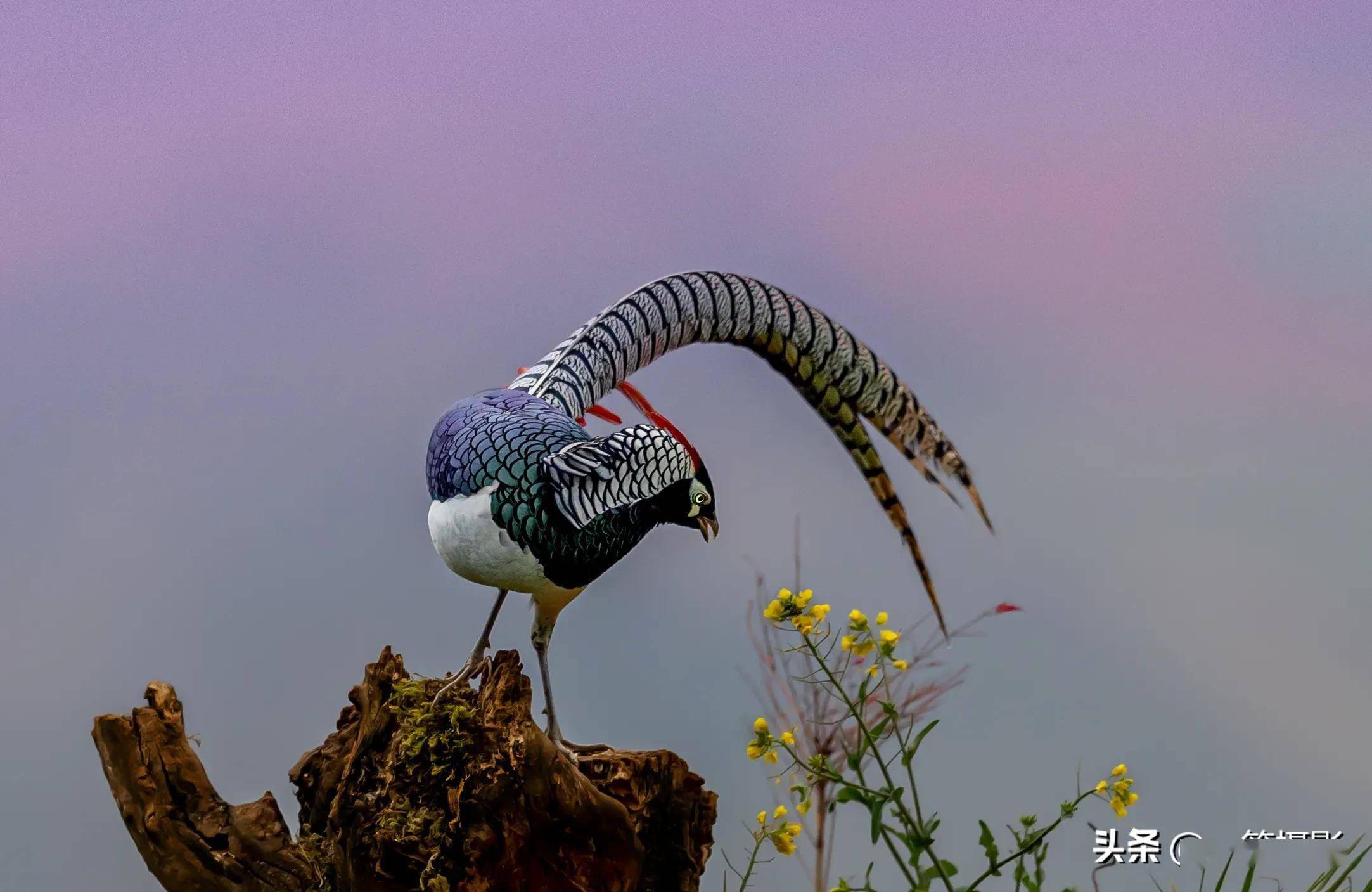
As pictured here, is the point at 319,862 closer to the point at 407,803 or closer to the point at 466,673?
the point at 407,803

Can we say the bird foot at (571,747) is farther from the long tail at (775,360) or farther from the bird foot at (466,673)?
the long tail at (775,360)

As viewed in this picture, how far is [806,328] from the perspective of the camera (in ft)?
9.66

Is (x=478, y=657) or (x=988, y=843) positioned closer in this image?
(x=988, y=843)

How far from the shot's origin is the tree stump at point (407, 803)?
233 cm

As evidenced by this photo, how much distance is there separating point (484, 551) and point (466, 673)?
32 cm

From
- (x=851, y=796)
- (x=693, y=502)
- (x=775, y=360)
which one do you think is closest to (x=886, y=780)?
(x=851, y=796)

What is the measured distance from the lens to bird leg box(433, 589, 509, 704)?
2.42m

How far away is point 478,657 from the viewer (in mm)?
2551

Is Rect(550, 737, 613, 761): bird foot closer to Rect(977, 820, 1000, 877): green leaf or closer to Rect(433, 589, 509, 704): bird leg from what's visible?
Rect(433, 589, 509, 704): bird leg

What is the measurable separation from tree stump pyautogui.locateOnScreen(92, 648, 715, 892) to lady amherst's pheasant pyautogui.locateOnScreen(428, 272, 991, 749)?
0.13 m

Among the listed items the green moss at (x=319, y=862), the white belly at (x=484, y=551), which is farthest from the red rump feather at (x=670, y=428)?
the green moss at (x=319, y=862)

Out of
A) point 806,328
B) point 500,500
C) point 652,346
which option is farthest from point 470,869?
point 806,328

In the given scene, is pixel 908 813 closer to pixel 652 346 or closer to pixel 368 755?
pixel 368 755

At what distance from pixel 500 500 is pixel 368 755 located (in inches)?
23.8
